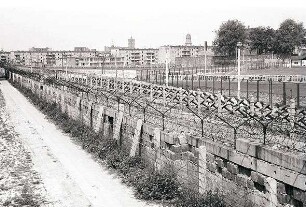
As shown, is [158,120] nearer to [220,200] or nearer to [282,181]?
[220,200]

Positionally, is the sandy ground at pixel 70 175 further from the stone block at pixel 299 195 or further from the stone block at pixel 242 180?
the stone block at pixel 299 195

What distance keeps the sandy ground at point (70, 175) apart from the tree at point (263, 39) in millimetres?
93005

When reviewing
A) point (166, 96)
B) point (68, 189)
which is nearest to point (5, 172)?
point (68, 189)

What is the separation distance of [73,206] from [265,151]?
6.75 metres

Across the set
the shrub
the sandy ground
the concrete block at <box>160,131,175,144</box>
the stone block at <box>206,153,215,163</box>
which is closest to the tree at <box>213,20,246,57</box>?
the sandy ground

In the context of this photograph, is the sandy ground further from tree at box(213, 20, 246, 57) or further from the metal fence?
→ tree at box(213, 20, 246, 57)

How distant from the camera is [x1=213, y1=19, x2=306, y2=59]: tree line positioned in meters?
110

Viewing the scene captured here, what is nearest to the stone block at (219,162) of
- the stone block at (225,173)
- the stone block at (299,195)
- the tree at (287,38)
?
the stone block at (225,173)

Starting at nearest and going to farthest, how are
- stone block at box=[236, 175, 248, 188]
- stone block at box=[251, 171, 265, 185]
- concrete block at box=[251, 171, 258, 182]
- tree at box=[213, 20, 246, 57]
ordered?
stone block at box=[251, 171, 265, 185], concrete block at box=[251, 171, 258, 182], stone block at box=[236, 175, 248, 188], tree at box=[213, 20, 246, 57]

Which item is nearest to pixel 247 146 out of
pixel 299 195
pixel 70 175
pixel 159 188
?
pixel 299 195

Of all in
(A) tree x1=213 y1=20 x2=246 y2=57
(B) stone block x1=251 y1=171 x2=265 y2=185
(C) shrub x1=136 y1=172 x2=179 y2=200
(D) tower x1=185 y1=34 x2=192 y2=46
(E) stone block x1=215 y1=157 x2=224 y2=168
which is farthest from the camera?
(D) tower x1=185 y1=34 x2=192 y2=46

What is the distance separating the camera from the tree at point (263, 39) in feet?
371

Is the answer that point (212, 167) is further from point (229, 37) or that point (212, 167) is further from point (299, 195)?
point (229, 37)

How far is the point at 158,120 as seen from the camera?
2091 cm
